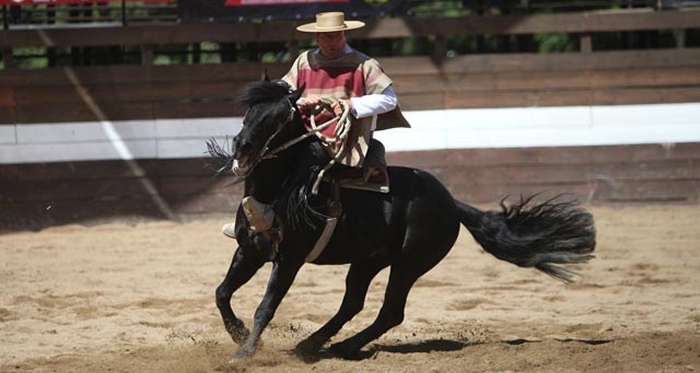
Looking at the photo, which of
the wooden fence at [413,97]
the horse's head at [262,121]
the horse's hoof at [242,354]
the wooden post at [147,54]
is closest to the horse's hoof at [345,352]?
the horse's hoof at [242,354]

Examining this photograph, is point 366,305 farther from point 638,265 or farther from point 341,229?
point 638,265

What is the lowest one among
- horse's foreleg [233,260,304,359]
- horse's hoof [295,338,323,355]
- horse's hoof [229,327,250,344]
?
horse's hoof [295,338,323,355]

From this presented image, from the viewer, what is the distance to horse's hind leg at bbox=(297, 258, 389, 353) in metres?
6.06

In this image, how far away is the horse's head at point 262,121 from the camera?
212 inches

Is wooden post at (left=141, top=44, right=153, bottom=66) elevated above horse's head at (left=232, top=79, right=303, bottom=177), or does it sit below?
below

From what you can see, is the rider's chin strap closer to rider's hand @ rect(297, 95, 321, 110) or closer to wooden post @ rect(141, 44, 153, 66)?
rider's hand @ rect(297, 95, 321, 110)

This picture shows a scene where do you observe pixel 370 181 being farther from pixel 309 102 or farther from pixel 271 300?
pixel 271 300

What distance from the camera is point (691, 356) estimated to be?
5.76m

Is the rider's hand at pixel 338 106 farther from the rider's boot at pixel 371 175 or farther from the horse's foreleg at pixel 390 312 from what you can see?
the horse's foreleg at pixel 390 312

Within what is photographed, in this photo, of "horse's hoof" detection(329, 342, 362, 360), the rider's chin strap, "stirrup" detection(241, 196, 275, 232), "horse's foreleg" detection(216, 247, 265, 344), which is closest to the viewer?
"stirrup" detection(241, 196, 275, 232)

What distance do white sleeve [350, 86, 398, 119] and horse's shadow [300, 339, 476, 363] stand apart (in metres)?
1.37

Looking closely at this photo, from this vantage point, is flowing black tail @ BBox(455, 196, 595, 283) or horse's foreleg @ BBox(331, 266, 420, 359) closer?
horse's foreleg @ BBox(331, 266, 420, 359)

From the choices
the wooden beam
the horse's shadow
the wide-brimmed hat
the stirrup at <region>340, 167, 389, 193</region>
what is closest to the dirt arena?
the horse's shadow

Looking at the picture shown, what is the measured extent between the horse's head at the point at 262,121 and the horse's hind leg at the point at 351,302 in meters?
1.05
